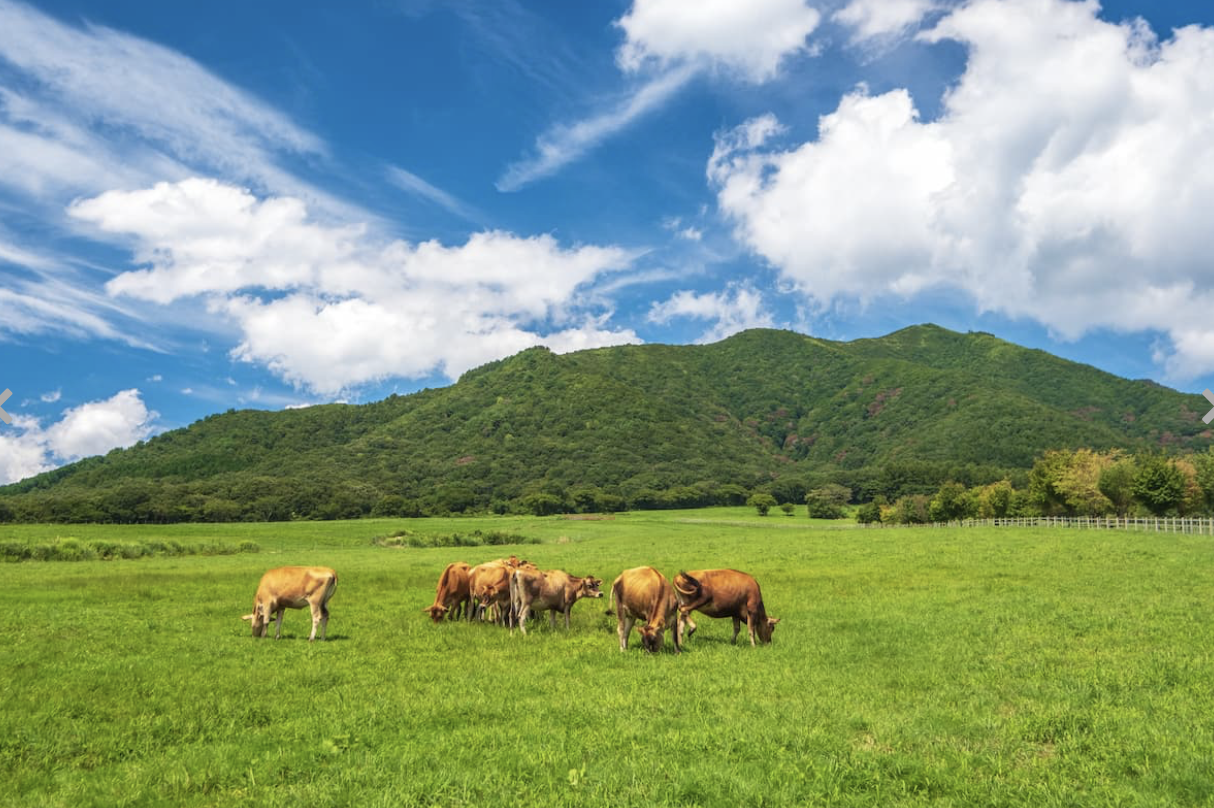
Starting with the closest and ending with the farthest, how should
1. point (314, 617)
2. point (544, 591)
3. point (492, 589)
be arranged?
point (314, 617)
point (544, 591)
point (492, 589)

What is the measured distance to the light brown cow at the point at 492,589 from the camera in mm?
22672

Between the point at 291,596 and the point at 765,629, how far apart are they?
13.0 meters

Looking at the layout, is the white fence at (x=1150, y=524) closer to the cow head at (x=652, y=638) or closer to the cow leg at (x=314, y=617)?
the cow head at (x=652, y=638)

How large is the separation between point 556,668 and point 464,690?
2.66 meters

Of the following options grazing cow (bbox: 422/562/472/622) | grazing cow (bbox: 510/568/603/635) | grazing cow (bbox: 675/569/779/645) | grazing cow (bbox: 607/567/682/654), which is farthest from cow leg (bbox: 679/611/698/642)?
grazing cow (bbox: 422/562/472/622)

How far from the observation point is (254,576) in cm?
3884

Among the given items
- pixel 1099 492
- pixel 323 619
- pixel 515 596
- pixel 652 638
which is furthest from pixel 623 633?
pixel 1099 492

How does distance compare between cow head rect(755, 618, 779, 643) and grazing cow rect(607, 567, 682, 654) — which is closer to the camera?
grazing cow rect(607, 567, 682, 654)

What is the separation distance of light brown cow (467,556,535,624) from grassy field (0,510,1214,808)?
198 centimetres

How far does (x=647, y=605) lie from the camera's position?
18016mm

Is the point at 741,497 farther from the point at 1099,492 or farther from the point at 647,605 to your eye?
the point at 647,605

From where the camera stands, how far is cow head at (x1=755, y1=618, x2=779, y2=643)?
61.9 feet

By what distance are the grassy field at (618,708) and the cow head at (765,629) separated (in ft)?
1.49

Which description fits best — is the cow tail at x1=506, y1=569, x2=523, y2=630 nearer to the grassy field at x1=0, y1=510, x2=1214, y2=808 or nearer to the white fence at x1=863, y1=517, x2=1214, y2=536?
the grassy field at x1=0, y1=510, x2=1214, y2=808
